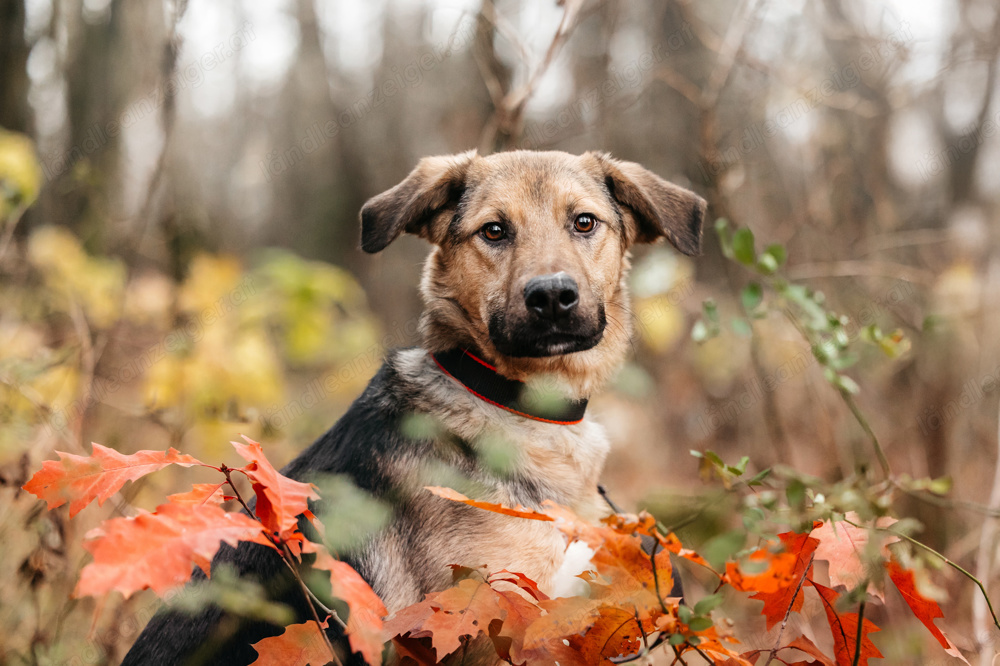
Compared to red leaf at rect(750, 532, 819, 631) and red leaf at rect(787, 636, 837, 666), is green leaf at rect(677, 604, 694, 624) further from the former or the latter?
red leaf at rect(787, 636, 837, 666)

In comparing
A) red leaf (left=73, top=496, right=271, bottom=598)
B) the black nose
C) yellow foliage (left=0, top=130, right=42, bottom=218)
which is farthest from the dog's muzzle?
yellow foliage (left=0, top=130, right=42, bottom=218)

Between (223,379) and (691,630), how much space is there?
4551 mm

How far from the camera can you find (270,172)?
522 inches

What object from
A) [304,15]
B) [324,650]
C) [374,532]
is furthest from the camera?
[304,15]

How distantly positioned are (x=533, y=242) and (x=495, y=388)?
2.37 ft

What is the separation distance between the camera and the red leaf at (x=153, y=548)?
1.07 meters

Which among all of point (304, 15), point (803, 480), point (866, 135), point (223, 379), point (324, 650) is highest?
point (304, 15)

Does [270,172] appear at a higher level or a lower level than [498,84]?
lower

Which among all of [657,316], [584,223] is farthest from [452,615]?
[657,316]

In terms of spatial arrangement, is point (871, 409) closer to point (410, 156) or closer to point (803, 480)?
point (803, 480)

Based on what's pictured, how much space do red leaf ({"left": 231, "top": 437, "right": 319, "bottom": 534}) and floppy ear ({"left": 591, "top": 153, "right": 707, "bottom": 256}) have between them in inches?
83.8

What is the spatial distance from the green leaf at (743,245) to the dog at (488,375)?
585mm

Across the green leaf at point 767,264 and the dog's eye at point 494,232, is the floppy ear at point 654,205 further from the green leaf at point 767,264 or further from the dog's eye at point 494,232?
the dog's eye at point 494,232

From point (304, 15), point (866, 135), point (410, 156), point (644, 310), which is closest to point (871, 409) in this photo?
point (644, 310)
